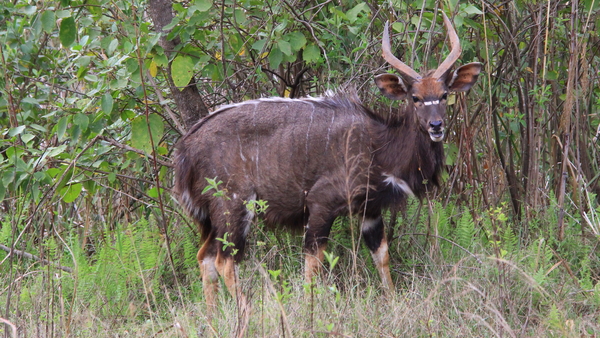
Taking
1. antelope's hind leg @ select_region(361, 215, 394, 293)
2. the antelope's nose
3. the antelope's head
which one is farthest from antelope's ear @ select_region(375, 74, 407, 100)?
antelope's hind leg @ select_region(361, 215, 394, 293)

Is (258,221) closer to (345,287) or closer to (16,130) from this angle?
(345,287)

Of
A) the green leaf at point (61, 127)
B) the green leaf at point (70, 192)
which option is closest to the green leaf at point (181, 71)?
the green leaf at point (61, 127)

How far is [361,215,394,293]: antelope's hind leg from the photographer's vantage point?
5297 millimetres

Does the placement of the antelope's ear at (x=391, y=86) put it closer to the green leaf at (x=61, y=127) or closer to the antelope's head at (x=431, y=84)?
the antelope's head at (x=431, y=84)

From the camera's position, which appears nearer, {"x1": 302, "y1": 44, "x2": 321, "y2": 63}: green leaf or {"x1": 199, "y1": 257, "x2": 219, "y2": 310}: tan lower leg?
{"x1": 199, "y1": 257, "x2": 219, "y2": 310}: tan lower leg

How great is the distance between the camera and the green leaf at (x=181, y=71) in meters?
5.12

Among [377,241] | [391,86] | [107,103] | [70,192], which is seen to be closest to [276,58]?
[391,86]

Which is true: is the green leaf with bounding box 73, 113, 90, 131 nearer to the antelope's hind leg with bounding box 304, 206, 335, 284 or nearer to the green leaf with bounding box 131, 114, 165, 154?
the green leaf with bounding box 131, 114, 165, 154

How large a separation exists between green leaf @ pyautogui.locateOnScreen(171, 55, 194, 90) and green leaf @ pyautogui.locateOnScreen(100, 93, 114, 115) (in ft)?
1.91

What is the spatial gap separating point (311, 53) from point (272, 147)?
768 millimetres

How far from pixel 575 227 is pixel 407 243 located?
4.43 ft

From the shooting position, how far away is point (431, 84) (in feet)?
16.1

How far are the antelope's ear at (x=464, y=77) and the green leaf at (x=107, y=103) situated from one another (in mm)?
2322

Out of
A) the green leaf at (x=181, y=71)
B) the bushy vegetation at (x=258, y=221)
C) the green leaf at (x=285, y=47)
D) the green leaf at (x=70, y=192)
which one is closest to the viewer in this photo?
the bushy vegetation at (x=258, y=221)
